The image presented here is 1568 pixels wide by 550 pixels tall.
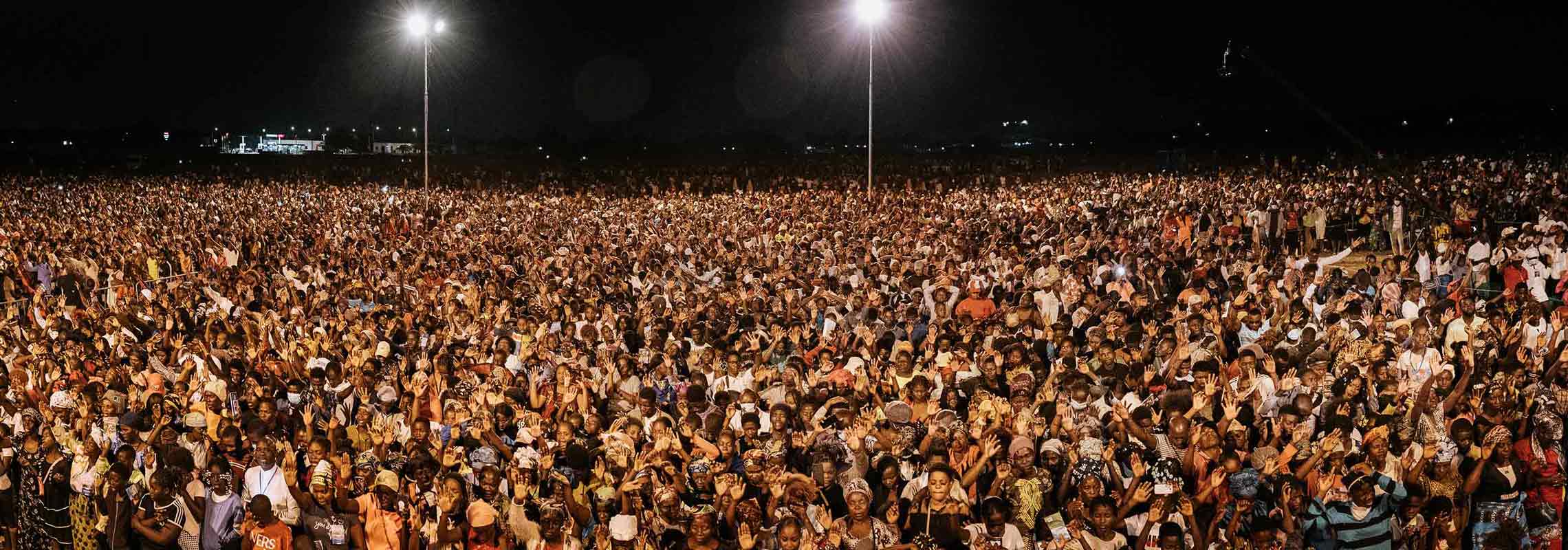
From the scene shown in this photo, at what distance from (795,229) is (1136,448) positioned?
1334 centimetres

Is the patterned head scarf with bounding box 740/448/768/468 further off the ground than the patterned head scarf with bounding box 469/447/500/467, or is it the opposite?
the patterned head scarf with bounding box 740/448/768/468

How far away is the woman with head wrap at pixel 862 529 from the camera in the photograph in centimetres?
502

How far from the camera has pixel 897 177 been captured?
43.9m

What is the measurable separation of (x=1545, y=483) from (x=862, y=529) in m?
2.92

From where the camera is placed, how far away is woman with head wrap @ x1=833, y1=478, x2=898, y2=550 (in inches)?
197

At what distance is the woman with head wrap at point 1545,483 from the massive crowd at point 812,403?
2cm

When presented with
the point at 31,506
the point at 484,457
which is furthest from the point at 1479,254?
the point at 31,506

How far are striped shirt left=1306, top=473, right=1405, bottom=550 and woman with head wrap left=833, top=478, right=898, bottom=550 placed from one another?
1.67m

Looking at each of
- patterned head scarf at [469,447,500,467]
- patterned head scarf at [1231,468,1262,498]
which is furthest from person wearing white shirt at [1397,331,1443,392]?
patterned head scarf at [469,447,500,467]

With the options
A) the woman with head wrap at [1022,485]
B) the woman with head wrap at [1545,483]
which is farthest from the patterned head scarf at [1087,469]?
the woman with head wrap at [1545,483]

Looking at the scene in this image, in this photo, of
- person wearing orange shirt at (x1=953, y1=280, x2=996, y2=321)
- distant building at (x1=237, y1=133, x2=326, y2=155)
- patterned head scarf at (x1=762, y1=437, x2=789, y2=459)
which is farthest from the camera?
Result: distant building at (x1=237, y1=133, x2=326, y2=155)

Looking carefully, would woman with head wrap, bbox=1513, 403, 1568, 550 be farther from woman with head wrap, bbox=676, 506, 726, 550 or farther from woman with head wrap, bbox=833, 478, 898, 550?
woman with head wrap, bbox=676, 506, 726, 550

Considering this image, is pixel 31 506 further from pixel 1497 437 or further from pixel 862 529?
pixel 1497 437

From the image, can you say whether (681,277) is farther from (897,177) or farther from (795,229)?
(897,177)
